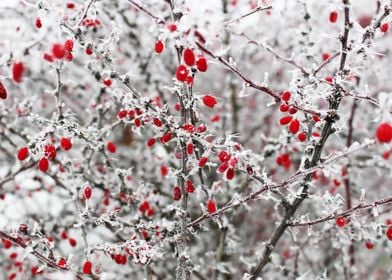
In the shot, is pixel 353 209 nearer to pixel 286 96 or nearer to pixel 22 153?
pixel 286 96

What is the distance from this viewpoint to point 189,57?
65.3 inches

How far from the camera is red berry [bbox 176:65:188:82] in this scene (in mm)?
1744

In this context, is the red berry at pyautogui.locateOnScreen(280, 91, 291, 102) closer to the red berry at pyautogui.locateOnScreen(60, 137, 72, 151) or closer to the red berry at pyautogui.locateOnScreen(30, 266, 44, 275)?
the red berry at pyautogui.locateOnScreen(60, 137, 72, 151)

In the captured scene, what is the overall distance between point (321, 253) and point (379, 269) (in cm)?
140

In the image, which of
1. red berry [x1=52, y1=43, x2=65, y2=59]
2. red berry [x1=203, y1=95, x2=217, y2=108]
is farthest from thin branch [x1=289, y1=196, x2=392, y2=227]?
red berry [x1=52, y1=43, x2=65, y2=59]

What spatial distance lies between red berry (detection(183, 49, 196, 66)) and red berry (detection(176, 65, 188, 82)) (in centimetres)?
7

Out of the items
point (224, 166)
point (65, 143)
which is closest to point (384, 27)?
point (224, 166)

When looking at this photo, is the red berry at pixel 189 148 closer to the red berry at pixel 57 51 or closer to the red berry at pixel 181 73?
the red berry at pixel 181 73

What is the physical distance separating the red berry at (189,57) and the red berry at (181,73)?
0.25 ft

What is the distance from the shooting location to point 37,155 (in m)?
2.10

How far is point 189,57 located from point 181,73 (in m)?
0.10

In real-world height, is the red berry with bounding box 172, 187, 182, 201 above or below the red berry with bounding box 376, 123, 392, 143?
above

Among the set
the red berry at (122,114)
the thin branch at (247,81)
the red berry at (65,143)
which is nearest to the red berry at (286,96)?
the thin branch at (247,81)

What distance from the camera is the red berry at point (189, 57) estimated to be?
1654 mm
